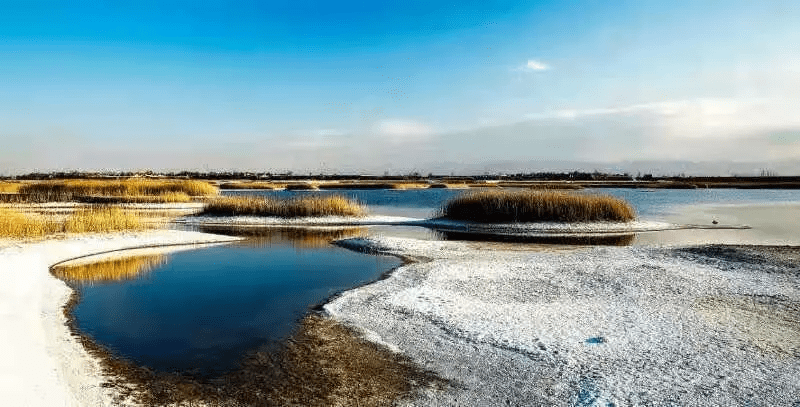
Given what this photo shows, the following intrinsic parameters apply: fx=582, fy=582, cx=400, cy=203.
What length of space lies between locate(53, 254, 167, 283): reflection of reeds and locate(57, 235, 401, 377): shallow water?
0.12 meters

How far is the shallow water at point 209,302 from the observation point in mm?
8934

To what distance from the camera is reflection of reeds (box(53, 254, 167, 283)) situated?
1541 centimetres

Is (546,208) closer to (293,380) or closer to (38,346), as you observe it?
(293,380)

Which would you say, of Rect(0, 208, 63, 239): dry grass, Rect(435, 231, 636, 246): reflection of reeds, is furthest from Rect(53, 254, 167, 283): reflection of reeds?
Rect(435, 231, 636, 246): reflection of reeds

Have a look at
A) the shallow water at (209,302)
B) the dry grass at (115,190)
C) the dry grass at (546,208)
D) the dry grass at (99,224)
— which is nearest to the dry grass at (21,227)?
the dry grass at (99,224)

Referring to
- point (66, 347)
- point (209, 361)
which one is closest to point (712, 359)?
point (209, 361)

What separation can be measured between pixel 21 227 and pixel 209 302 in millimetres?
14129

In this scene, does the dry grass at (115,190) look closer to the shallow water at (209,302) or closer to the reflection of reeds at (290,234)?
the reflection of reeds at (290,234)

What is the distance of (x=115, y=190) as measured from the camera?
2057 inches

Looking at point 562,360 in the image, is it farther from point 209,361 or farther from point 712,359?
point 209,361

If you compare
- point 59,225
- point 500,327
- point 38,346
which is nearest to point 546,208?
point 500,327

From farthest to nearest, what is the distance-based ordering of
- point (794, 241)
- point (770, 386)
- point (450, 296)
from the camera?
point (794, 241) → point (450, 296) → point (770, 386)

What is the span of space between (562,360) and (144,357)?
19.7 feet

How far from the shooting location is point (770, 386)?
7039mm
